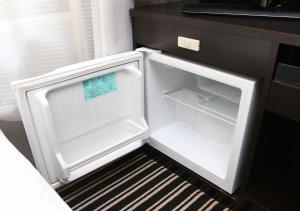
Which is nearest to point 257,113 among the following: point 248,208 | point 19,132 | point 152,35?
point 248,208

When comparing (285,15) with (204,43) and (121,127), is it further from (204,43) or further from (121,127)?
(121,127)

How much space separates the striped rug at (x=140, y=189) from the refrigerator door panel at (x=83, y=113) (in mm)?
171

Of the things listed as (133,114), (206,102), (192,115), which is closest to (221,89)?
(206,102)

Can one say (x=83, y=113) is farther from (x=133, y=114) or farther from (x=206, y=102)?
(x=206, y=102)

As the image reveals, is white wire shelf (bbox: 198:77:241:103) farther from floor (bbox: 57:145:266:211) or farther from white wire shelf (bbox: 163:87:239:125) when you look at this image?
floor (bbox: 57:145:266:211)

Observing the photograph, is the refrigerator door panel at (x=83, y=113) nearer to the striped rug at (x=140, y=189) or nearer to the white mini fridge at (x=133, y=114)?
the white mini fridge at (x=133, y=114)

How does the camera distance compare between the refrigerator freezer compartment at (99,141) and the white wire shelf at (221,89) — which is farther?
the white wire shelf at (221,89)

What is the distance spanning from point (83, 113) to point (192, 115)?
A: 691 mm

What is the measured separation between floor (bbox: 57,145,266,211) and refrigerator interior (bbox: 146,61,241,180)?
11 centimetres

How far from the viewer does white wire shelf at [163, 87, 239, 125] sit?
4.21ft

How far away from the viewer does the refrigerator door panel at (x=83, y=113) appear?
936 millimetres

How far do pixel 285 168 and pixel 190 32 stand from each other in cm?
78

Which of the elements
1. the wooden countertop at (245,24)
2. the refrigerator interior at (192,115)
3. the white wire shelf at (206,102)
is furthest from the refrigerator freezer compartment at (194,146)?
the wooden countertop at (245,24)

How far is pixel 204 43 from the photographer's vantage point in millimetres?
996
